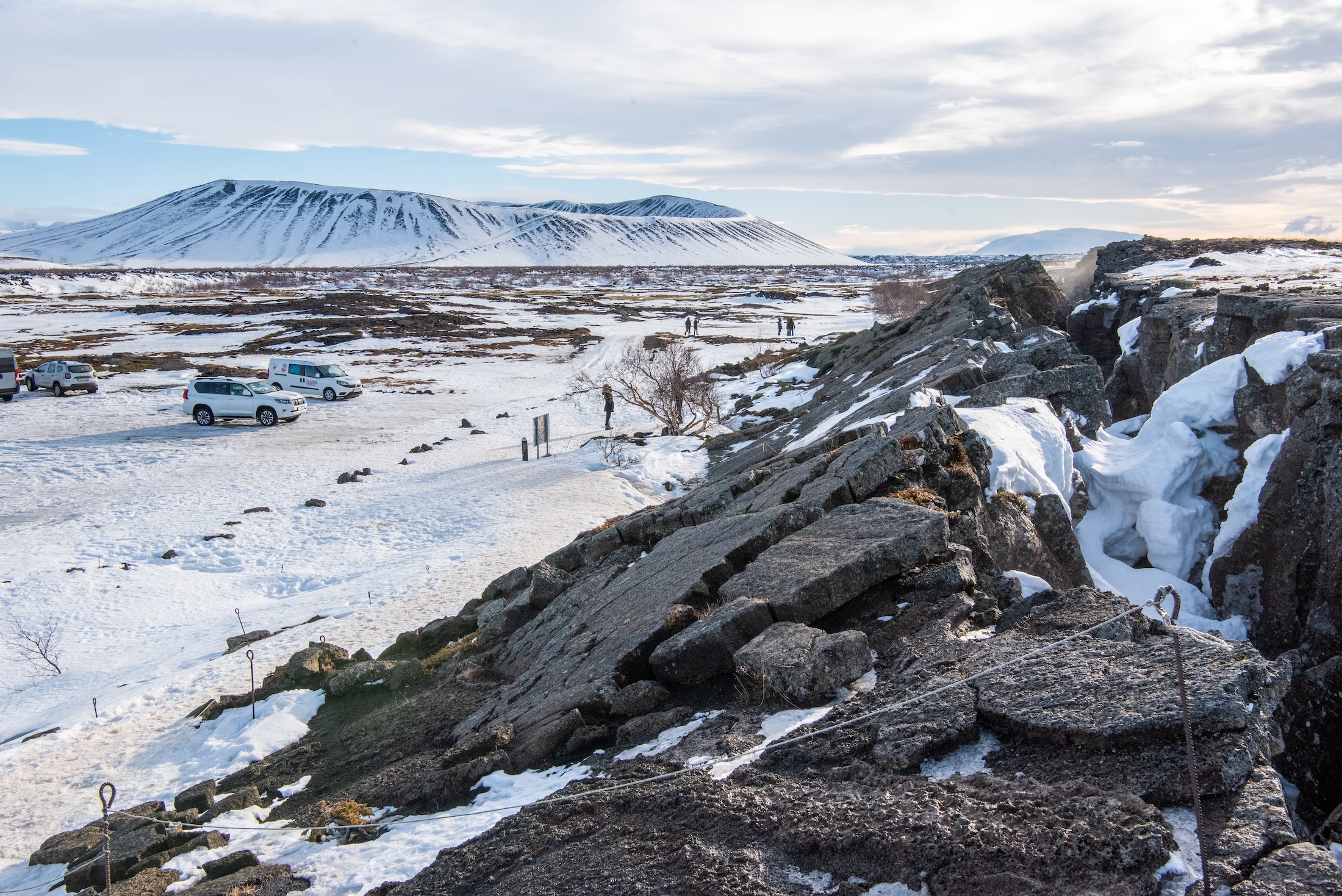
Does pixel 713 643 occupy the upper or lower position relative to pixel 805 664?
lower

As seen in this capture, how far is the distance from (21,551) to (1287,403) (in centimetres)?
2182

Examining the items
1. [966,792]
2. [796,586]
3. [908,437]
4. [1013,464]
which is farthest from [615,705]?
[1013,464]

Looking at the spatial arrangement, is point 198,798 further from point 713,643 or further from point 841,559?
point 841,559

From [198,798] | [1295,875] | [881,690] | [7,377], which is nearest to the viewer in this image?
[1295,875]

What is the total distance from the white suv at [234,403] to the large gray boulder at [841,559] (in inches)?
1057

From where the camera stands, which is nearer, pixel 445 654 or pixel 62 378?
pixel 445 654

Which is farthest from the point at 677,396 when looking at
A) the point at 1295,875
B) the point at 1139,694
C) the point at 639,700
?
the point at 1295,875

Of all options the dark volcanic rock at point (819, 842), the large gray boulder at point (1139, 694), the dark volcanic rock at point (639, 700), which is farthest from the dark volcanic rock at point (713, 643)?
the large gray boulder at point (1139, 694)

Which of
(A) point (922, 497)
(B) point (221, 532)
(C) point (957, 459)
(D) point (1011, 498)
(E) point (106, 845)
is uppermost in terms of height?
(C) point (957, 459)

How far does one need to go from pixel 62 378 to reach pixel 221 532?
23310mm

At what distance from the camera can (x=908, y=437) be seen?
28.9 ft

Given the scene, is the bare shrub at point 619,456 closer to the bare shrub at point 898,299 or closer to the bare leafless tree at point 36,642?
the bare leafless tree at point 36,642

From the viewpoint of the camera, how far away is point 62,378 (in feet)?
112

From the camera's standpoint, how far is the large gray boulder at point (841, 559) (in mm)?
6559
